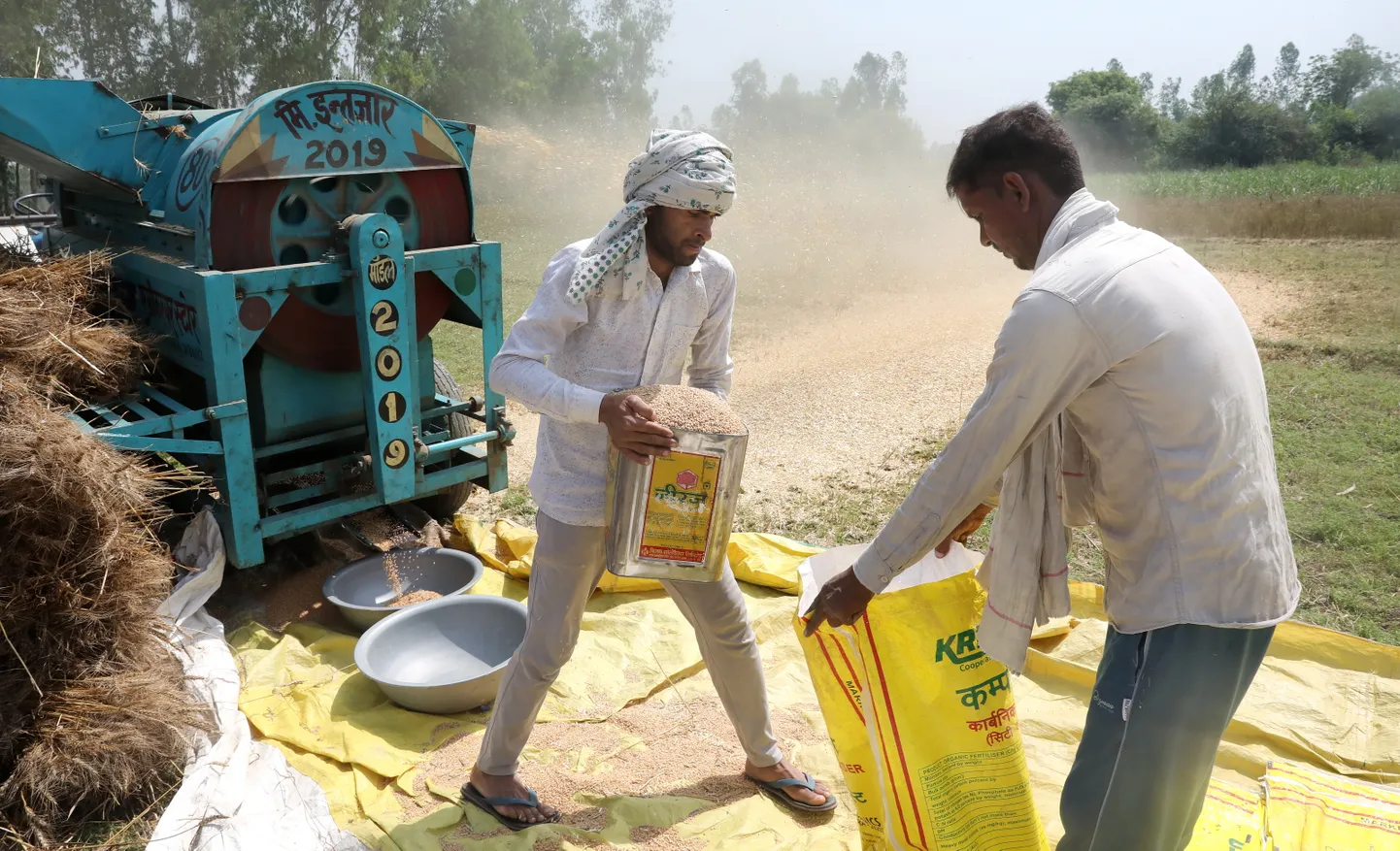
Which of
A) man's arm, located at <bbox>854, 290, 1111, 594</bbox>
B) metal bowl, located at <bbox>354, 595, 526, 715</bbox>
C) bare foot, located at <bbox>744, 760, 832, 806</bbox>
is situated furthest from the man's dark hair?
metal bowl, located at <bbox>354, 595, 526, 715</bbox>

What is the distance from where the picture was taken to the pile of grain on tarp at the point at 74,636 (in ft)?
8.09

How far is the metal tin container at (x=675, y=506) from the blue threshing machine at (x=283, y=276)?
5.77ft

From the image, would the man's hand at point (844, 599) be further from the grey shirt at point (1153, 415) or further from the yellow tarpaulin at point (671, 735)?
the yellow tarpaulin at point (671, 735)

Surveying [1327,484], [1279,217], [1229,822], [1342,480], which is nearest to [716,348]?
[1229,822]

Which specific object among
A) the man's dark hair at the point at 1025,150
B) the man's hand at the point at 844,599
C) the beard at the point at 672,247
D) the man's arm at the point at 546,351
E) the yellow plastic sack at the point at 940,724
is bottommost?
the yellow plastic sack at the point at 940,724

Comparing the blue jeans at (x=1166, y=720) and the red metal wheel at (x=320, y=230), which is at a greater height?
the red metal wheel at (x=320, y=230)

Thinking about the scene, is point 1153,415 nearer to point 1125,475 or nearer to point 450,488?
point 1125,475

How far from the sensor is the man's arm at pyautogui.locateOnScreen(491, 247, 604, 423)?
2209 millimetres

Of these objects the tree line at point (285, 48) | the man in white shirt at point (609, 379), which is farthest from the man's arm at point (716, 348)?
the tree line at point (285, 48)

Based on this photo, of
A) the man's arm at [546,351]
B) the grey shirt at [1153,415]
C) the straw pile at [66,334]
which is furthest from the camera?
the straw pile at [66,334]

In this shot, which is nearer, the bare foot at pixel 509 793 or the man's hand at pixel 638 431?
the man's hand at pixel 638 431

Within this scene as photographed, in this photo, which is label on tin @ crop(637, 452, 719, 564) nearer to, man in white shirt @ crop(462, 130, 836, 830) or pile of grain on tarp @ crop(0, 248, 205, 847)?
man in white shirt @ crop(462, 130, 836, 830)

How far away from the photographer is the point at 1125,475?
1.74 metres

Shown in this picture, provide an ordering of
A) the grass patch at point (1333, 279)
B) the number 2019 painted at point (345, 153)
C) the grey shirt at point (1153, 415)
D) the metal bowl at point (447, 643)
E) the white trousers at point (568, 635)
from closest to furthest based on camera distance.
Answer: the grey shirt at point (1153, 415) → the white trousers at point (568, 635) → the metal bowl at point (447, 643) → the number 2019 painted at point (345, 153) → the grass patch at point (1333, 279)
